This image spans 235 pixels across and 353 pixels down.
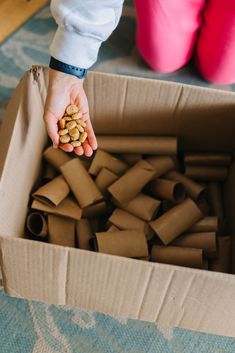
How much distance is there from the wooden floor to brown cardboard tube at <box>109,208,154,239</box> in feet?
2.48

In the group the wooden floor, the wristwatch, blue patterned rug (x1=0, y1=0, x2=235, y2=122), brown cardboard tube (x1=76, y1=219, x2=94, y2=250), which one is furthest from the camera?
the wooden floor

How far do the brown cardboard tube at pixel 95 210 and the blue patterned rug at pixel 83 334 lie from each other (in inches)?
7.5

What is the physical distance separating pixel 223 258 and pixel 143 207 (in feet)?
0.61

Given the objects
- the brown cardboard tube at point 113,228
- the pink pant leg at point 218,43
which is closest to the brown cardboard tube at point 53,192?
the brown cardboard tube at point 113,228

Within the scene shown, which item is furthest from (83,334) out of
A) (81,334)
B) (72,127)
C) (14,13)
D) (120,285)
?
(14,13)

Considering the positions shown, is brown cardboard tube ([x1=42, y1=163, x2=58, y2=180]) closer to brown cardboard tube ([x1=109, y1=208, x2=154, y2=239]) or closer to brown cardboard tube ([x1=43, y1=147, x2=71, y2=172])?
brown cardboard tube ([x1=43, y1=147, x2=71, y2=172])

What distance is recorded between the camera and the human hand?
29.1 inches

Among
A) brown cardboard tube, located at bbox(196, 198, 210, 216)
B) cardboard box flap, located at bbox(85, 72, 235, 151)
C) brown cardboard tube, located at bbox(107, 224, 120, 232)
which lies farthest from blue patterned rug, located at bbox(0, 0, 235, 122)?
brown cardboard tube, located at bbox(107, 224, 120, 232)

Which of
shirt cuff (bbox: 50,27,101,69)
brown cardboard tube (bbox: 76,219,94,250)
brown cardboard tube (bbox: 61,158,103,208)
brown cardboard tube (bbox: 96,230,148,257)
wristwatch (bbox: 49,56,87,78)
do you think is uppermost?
shirt cuff (bbox: 50,27,101,69)

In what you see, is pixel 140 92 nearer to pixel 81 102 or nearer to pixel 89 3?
pixel 81 102

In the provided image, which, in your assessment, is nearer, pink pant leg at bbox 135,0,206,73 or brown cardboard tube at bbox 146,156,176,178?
brown cardboard tube at bbox 146,156,176,178

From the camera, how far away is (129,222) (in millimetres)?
826

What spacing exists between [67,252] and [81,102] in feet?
1.05

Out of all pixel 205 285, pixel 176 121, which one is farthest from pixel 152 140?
pixel 205 285
